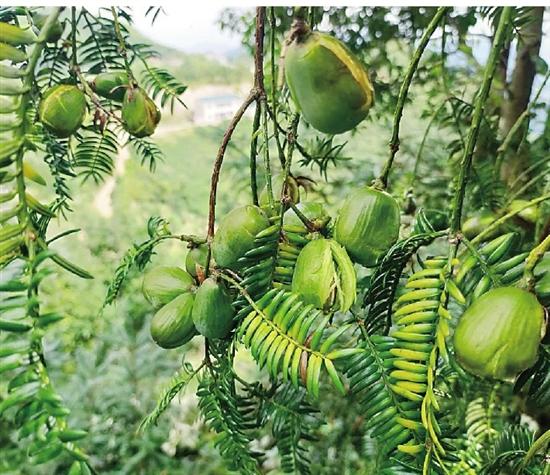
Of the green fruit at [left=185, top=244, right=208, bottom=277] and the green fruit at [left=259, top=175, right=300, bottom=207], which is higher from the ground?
the green fruit at [left=259, top=175, right=300, bottom=207]

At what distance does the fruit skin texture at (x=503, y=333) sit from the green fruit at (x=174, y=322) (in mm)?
172

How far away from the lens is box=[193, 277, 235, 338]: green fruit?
36cm

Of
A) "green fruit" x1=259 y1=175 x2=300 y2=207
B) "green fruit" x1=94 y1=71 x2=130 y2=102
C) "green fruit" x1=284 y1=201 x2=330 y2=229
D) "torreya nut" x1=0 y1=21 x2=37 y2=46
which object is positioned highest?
"torreya nut" x1=0 y1=21 x2=37 y2=46

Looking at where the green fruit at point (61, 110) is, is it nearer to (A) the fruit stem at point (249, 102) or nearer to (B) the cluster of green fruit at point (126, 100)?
(B) the cluster of green fruit at point (126, 100)

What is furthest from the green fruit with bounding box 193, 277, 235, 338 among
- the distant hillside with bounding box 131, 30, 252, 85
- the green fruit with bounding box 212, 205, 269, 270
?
the distant hillside with bounding box 131, 30, 252, 85

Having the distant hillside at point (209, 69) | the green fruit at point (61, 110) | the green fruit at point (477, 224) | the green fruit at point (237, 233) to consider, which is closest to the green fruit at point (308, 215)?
the green fruit at point (237, 233)

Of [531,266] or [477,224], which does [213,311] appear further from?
[477,224]

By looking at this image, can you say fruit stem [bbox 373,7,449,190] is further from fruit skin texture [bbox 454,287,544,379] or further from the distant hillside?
the distant hillside

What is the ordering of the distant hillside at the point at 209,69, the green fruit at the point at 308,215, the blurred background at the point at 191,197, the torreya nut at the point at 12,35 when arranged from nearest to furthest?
the torreya nut at the point at 12,35, the green fruit at the point at 308,215, the blurred background at the point at 191,197, the distant hillside at the point at 209,69

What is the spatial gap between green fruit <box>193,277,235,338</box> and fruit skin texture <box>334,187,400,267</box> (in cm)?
7

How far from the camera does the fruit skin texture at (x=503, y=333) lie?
0.27 metres

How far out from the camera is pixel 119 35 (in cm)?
46

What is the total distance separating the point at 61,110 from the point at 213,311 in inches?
6.3

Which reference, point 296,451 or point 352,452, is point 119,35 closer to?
point 296,451
